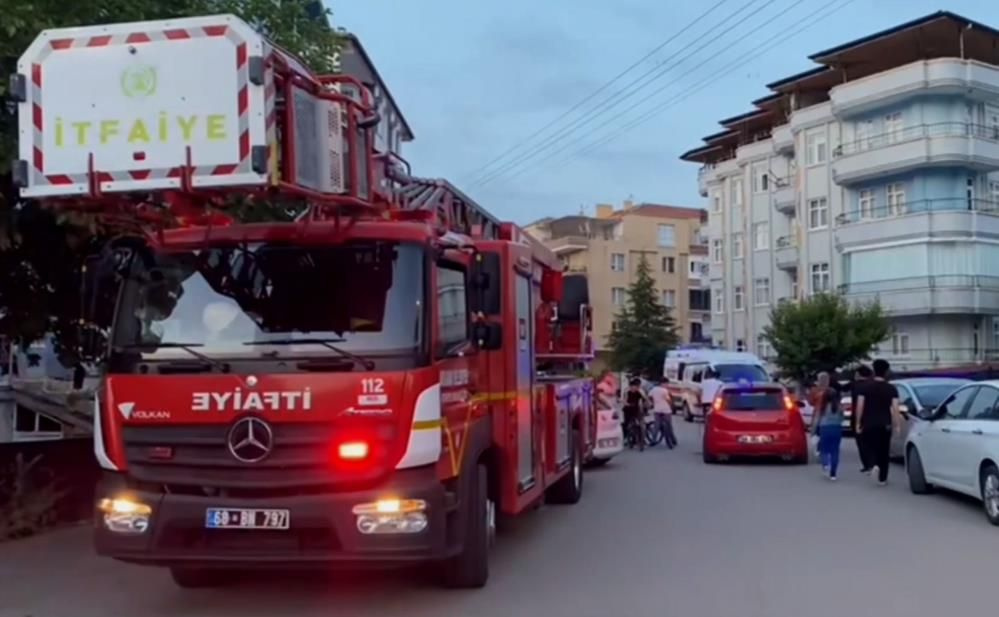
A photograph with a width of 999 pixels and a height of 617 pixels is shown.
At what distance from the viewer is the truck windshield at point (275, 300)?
25.1 feet

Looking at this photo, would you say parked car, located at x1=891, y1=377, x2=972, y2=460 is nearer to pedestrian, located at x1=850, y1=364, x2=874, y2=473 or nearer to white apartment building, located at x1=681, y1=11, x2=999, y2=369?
pedestrian, located at x1=850, y1=364, x2=874, y2=473

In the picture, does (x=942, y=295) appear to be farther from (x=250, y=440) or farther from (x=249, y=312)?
(x=250, y=440)

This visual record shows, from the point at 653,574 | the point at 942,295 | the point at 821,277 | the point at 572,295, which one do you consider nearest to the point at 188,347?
the point at 653,574

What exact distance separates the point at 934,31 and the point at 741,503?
36198mm

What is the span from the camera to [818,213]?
5109 centimetres

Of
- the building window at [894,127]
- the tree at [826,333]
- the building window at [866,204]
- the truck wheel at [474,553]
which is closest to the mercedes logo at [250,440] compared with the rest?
the truck wheel at [474,553]

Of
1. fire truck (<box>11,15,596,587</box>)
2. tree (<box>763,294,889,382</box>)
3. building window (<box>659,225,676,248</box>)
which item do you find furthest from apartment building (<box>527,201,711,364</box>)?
fire truck (<box>11,15,596,587</box>)

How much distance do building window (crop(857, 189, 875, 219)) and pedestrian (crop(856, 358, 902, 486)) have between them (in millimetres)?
33079

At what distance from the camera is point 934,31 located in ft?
148

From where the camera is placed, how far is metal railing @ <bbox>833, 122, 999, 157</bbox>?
44219 mm

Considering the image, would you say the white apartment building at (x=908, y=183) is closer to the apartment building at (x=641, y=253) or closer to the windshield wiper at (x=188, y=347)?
the apartment building at (x=641, y=253)

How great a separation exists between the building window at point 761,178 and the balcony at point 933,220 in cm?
1002

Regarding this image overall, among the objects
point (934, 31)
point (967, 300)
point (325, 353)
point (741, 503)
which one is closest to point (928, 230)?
point (967, 300)

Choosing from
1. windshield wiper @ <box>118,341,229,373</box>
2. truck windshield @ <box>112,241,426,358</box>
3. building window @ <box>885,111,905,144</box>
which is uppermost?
building window @ <box>885,111,905,144</box>
